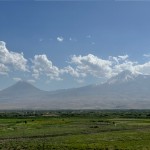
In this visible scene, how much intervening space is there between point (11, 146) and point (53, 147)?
6830 mm

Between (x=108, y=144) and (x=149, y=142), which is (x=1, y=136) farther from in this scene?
(x=149, y=142)

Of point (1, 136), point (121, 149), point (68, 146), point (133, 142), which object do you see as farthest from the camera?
point (1, 136)

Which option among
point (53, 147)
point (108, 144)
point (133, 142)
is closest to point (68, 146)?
point (53, 147)

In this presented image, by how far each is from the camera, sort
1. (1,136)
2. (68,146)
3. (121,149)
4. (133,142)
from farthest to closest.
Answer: (1,136)
(133,142)
(68,146)
(121,149)

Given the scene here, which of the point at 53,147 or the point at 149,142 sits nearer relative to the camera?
the point at 53,147

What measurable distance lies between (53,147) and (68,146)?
8.45 ft

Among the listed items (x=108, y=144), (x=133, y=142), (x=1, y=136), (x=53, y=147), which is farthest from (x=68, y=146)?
(x=1, y=136)

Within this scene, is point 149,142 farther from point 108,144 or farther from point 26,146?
point 26,146

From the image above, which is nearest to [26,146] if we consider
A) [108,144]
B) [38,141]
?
[38,141]

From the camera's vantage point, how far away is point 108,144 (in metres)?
57.3

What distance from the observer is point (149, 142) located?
59469 mm

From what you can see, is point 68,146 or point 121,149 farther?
point 68,146

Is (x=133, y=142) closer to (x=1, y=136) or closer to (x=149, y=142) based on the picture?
(x=149, y=142)

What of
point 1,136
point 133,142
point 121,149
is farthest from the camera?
point 1,136
